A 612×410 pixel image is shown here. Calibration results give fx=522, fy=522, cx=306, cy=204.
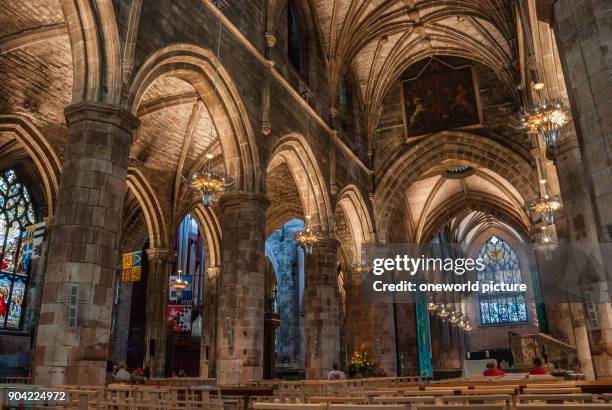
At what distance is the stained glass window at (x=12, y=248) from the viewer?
→ 17969 mm

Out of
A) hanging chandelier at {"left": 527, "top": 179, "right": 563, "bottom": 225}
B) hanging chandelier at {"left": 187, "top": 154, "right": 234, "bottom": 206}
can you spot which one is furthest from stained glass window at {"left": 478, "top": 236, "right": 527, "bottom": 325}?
hanging chandelier at {"left": 187, "top": 154, "right": 234, "bottom": 206}

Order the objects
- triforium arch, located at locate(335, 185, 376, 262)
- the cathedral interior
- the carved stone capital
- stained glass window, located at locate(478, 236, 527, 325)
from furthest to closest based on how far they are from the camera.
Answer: stained glass window, located at locate(478, 236, 527, 325) < triforium arch, located at locate(335, 185, 376, 262) < the carved stone capital < the cathedral interior

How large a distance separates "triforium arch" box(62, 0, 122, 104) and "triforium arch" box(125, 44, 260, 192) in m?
1.69

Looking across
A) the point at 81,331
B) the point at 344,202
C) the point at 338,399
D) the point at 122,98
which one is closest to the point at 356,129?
the point at 344,202

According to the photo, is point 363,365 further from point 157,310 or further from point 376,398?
point 376,398

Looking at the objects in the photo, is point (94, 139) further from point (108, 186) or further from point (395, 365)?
point (395, 365)

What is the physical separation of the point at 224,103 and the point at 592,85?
8090 mm

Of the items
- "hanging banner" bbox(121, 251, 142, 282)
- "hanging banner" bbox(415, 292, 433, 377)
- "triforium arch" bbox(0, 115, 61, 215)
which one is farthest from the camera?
"hanging banner" bbox(415, 292, 433, 377)

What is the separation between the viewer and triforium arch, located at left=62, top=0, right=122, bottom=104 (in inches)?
321

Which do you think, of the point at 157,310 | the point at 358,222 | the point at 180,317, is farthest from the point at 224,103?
the point at 180,317

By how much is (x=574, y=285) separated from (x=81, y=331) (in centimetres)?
871

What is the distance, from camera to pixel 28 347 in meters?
17.6

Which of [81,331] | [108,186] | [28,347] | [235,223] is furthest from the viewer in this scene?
[28,347]

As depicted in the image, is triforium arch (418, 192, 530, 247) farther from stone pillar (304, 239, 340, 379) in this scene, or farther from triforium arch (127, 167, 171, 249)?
triforium arch (127, 167, 171, 249)
